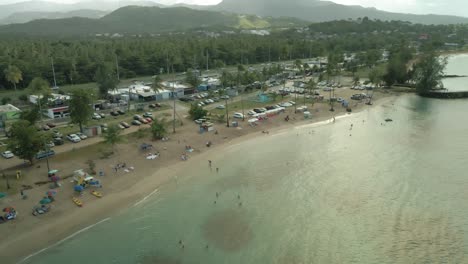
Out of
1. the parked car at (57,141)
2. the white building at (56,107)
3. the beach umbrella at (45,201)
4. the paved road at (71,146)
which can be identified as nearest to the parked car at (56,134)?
the parked car at (57,141)

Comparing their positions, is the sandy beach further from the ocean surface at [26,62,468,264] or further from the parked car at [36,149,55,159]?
the ocean surface at [26,62,468,264]

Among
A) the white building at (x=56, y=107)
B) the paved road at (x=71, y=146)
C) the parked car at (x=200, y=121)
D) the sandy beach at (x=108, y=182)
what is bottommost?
the sandy beach at (x=108, y=182)

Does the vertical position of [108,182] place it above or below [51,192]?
below

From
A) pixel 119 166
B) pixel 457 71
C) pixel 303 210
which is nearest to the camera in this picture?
pixel 303 210

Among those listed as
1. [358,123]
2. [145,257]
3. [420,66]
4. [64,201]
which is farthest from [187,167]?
[420,66]

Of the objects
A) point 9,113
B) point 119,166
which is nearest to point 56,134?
point 9,113

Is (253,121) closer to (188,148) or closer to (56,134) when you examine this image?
(188,148)

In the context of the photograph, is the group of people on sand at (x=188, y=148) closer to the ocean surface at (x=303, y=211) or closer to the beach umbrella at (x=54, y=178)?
the ocean surface at (x=303, y=211)
